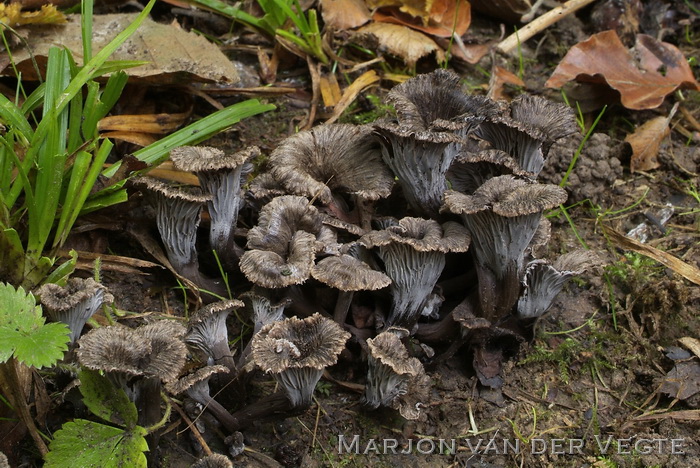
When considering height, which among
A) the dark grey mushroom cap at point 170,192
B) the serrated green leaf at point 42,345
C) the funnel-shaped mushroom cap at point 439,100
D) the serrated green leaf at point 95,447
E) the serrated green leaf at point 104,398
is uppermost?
the funnel-shaped mushroom cap at point 439,100

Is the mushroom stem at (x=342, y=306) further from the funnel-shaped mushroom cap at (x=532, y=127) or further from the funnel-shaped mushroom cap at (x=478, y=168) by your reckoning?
the funnel-shaped mushroom cap at (x=532, y=127)

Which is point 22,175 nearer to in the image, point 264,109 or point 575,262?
point 264,109

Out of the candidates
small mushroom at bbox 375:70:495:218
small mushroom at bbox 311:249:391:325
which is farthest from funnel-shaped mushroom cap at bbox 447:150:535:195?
small mushroom at bbox 311:249:391:325

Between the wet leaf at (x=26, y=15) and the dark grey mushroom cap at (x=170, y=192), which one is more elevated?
the wet leaf at (x=26, y=15)

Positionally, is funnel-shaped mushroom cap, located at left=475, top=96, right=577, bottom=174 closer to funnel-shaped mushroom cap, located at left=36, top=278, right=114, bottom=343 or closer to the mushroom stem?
the mushroom stem

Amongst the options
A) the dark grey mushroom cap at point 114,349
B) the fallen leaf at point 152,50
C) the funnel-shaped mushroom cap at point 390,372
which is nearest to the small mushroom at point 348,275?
the funnel-shaped mushroom cap at point 390,372

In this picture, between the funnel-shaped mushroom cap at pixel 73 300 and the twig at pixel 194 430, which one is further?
the twig at pixel 194 430

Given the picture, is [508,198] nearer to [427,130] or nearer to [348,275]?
[427,130]
